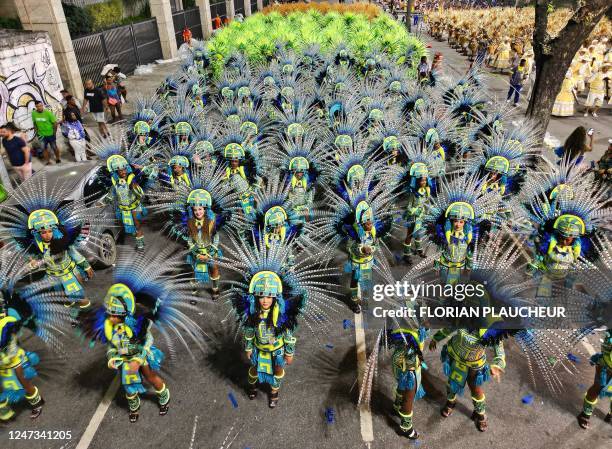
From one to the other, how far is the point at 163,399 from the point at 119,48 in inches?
830

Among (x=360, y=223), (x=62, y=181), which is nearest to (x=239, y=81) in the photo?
(x=62, y=181)

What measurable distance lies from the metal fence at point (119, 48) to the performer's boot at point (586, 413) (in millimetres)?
20226

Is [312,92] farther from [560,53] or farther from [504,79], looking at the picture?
[504,79]

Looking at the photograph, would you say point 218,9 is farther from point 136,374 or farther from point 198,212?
point 136,374

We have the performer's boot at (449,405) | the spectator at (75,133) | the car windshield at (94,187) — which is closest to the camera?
the performer's boot at (449,405)

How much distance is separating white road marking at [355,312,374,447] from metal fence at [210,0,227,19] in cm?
3508

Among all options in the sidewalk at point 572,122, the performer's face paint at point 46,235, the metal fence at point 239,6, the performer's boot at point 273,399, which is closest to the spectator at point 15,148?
the performer's face paint at point 46,235

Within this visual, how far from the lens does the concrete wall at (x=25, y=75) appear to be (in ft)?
40.3

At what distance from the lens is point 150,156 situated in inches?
371

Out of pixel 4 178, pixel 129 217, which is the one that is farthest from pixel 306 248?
pixel 4 178

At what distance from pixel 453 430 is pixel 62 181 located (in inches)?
300

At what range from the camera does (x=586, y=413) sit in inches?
202

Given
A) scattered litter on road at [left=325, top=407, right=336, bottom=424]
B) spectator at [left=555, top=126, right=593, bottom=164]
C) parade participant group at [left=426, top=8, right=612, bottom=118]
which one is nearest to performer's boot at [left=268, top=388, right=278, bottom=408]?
scattered litter on road at [left=325, top=407, right=336, bottom=424]

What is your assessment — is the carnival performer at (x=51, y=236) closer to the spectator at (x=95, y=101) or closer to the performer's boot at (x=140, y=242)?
the performer's boot at (x=140, y=242)
